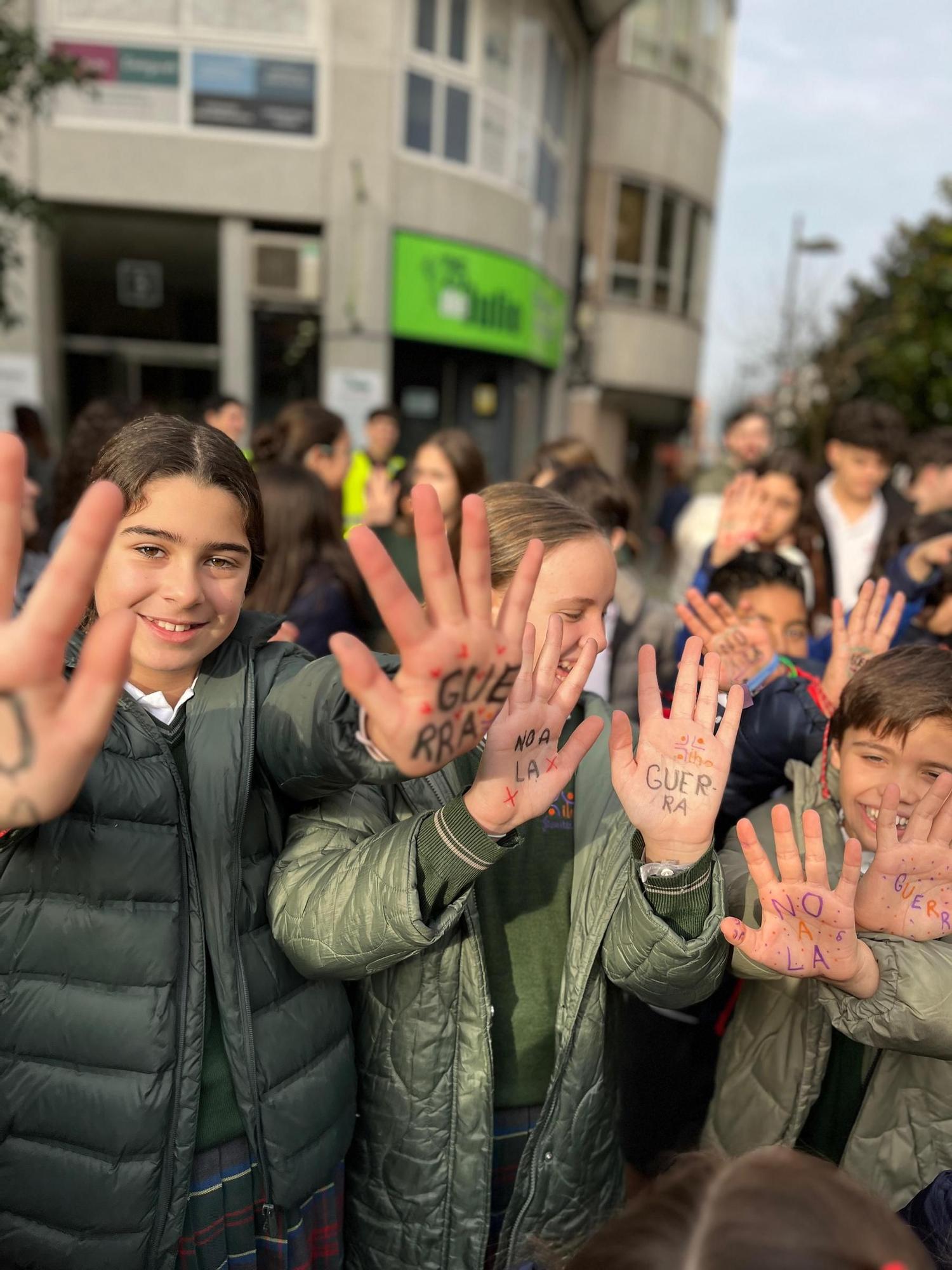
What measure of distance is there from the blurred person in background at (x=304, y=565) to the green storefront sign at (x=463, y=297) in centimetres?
902

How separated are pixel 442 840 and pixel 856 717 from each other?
33.4 inches

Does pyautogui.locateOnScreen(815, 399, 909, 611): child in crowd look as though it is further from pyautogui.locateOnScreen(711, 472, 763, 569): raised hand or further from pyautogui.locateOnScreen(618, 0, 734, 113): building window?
pyautogui.locateOnScreen(618, 0, 734, 113): building window

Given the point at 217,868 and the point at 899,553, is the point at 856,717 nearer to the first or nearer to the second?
the point at 217,868

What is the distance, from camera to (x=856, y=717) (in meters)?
1.66

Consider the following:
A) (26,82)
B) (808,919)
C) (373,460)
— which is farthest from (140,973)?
(26,82)

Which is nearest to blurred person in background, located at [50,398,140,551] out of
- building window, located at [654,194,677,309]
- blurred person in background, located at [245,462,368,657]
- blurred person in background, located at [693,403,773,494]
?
blurred person in background, located at [245,462,368,657]

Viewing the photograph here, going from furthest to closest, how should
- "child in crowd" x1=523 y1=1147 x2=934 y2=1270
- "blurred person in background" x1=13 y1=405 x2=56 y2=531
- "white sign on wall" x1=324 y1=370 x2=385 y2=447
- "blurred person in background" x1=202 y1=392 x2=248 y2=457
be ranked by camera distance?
"white sign on wall" x1=324 y1=370 x2=385 y2=447
"blurred person in background" x1=202 y1=392 x2=248 y2=457
"blurred person in background" x1=13 y1=405 x2=56 y2=531
"child in crowd" x1=523 y1=1147 x2=934 y2=1270

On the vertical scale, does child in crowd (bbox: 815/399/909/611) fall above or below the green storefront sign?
below

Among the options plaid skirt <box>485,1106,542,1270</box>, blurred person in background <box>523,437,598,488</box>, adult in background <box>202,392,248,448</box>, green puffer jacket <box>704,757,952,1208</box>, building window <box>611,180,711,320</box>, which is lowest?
plaid skirt <box>485,1106,542,1270</box>

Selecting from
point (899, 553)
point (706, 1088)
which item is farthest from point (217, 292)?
point (706, 1088)

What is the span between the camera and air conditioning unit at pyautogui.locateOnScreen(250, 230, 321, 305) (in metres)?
11.1

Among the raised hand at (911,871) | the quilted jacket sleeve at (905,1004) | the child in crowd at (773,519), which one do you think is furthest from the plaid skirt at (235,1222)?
the child in crowd at (773,519)

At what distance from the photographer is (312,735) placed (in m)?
1.16

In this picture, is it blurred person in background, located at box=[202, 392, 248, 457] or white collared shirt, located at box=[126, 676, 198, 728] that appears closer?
white collared shirt, located at box=[126, 676, 198, 728]
